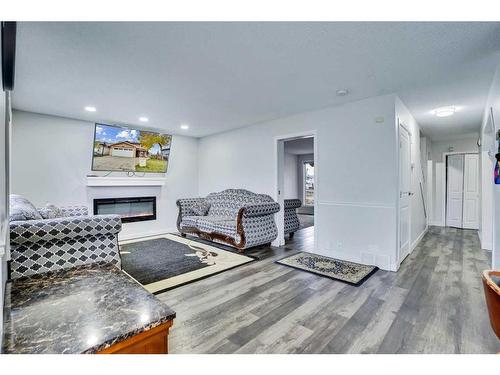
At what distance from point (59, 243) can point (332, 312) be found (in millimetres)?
2467

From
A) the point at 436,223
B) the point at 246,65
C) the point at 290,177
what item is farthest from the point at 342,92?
the point at 290,177

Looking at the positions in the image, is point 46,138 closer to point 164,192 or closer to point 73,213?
point 73,213

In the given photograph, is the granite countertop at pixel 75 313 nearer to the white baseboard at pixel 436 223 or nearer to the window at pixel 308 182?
the white baseboard at pixel 436 223

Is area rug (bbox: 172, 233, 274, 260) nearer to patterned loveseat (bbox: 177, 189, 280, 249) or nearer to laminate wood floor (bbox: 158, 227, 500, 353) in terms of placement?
patterned loveseat (bbox: 177, 189, 280, 249)

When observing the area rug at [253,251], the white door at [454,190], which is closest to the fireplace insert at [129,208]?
the area rug at [253,251]

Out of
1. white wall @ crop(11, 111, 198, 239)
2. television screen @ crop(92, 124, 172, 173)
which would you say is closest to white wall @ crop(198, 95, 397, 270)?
television screen @ crop(92, 124, 172, 173)

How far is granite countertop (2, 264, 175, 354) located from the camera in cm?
93

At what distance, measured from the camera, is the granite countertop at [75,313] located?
932 millimetres

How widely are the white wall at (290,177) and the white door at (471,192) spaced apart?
5.19 meters

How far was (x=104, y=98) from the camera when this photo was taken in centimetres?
342

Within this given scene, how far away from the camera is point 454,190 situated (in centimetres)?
618

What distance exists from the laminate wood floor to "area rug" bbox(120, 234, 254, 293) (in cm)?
23
